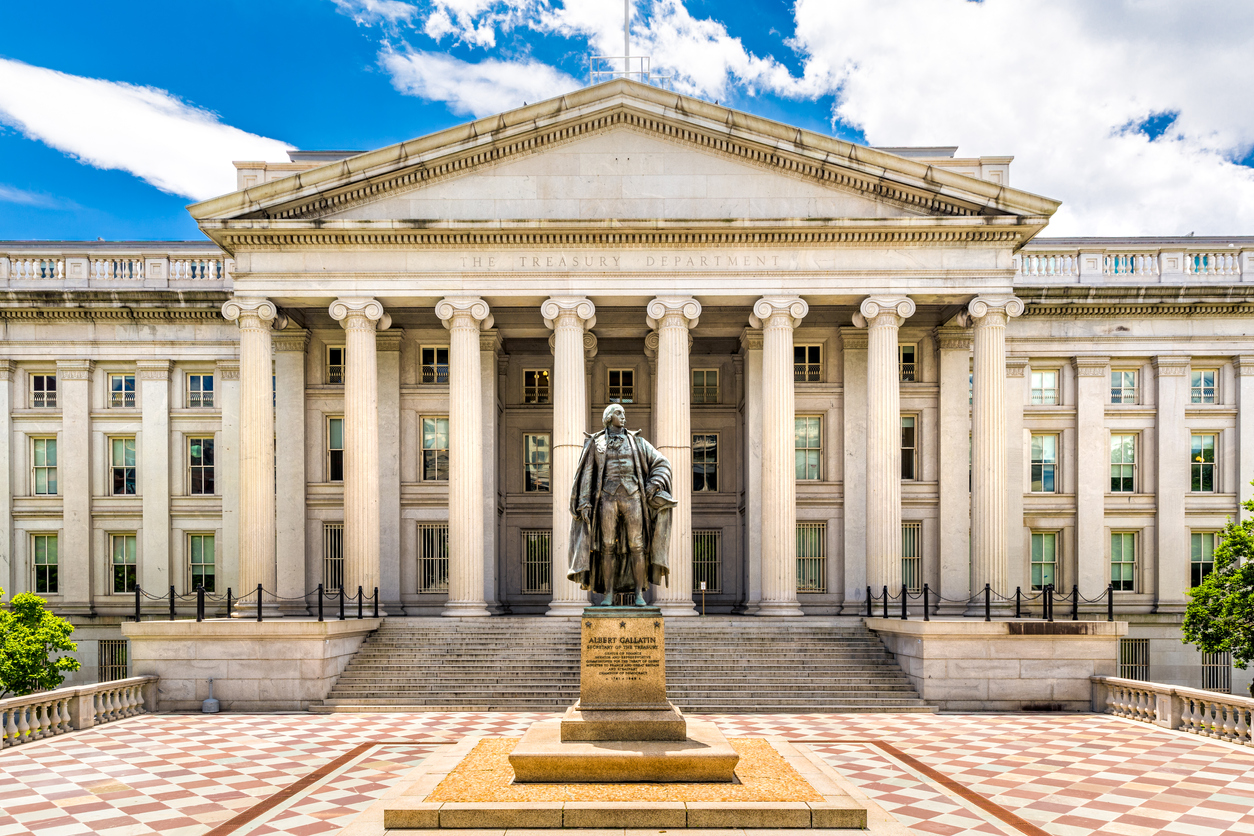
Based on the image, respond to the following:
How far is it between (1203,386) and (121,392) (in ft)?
122

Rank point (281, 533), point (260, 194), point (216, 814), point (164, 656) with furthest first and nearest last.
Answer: point (281, 533), point (260, 194), point (164, 656), point (216, 814)

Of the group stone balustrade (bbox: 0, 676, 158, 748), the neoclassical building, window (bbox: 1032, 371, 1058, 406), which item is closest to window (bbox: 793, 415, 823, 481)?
the neoclassical building

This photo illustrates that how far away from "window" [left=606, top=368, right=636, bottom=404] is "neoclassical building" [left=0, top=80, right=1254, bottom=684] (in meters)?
0.08

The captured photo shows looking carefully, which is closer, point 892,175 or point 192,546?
point 892,175

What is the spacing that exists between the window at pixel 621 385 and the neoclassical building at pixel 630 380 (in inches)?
3.3

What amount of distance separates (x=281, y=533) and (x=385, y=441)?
13.9 ft

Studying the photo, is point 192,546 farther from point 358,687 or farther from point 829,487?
point 829,487

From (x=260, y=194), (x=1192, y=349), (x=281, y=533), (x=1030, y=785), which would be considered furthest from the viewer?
(x=1192, y=349)

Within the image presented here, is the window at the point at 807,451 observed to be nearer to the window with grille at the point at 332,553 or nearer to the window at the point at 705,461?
the window at the point at 705,461

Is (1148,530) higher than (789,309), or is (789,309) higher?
(789,309)

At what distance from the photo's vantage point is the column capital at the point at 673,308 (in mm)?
25734

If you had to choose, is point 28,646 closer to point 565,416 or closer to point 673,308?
point 565,416

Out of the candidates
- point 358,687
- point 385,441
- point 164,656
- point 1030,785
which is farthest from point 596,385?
point 1030,785

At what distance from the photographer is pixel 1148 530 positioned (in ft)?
102
